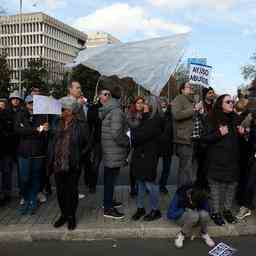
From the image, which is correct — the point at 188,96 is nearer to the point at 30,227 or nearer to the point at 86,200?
the point at 86,200

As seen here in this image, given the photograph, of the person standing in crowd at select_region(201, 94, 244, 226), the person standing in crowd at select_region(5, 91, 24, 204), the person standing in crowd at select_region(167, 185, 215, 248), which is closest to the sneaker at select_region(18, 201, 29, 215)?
the person standing in crowd at select_region(5, 91, 24, 204)

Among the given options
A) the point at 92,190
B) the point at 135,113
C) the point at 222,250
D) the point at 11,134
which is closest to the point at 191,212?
the point at 222,250

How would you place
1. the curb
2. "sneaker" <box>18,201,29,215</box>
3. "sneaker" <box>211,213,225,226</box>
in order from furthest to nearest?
"sneaker" <box>18,201,29,215</box>, "sneaker" <box>211,213,225,226</box>, the curb

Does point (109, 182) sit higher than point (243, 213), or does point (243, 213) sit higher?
point (109, 182)

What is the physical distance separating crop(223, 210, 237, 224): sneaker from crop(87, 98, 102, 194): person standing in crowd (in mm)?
2466

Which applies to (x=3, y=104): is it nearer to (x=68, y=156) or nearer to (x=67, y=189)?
(x=68, y=156)

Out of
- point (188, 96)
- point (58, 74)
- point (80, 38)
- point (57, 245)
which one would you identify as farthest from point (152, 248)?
point (80, 38)

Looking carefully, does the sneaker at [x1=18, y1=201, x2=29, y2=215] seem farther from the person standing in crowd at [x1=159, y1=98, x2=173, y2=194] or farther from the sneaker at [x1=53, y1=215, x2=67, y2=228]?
the person standing in crowd at [x1=159, y1=98, x2=173, y2=194]

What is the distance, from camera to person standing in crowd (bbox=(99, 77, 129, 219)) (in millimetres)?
5418

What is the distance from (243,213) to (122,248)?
1.96m

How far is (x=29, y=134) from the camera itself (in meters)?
5.50

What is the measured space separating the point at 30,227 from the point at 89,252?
104 cm

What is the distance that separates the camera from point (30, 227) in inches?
207

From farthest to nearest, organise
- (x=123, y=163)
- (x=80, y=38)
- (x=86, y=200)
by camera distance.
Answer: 1. (x=80, y=38)
2. (x=86, y=200)
3. (x=123, y=163)
